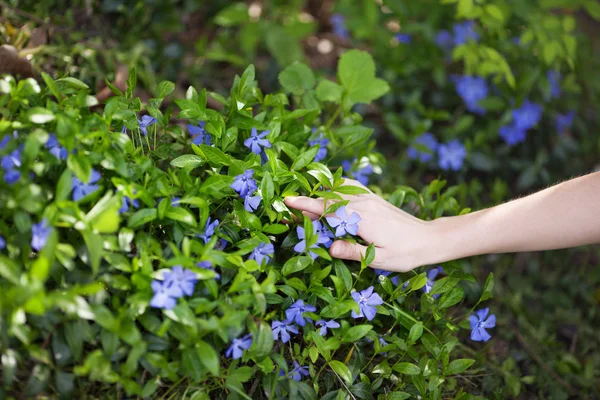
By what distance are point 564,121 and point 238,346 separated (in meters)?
1.92

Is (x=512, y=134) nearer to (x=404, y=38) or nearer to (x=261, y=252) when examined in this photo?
(x=404, y=38)

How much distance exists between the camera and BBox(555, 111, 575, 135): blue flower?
2461 millimetres

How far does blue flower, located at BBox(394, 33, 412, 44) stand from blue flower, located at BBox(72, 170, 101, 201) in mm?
1680

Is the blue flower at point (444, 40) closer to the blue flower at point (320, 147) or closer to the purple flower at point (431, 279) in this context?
the blue flower at point (320, 147)

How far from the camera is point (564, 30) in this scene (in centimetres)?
230

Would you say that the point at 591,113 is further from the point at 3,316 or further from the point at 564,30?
the point at 3,316

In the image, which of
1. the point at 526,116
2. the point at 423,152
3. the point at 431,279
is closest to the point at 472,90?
the point at 526,116

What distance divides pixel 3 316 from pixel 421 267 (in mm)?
999

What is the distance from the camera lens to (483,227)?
149 centimetres

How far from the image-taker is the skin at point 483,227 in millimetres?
1406

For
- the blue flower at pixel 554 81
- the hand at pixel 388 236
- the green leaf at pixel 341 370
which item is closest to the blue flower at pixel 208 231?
the hand at pixel 388 236

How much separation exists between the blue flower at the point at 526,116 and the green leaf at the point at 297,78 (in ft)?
3.33

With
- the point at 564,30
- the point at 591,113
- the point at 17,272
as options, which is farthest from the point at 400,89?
the point at 17,272

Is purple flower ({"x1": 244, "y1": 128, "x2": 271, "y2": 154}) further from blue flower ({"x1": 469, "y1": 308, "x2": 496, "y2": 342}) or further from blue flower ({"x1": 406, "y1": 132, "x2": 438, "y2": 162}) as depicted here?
blue flower ({"x1": 406, "y1": 132, "x2": 438, "y2": 162})
